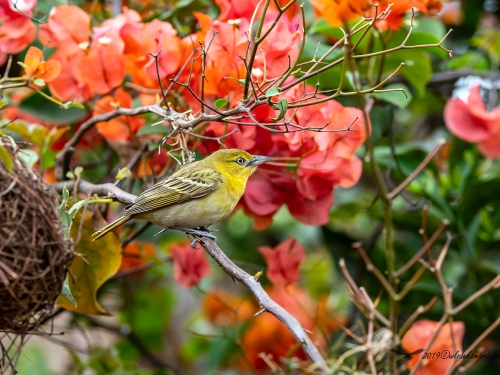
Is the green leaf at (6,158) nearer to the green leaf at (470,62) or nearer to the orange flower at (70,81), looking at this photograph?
the orange flower at (70,81)

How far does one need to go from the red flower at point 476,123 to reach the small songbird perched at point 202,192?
97 centimetres

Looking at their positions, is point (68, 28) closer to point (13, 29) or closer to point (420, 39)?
point (13, 29)

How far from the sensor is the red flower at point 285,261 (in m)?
2.67

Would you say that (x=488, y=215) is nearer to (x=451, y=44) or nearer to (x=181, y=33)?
(x=451, y=44)

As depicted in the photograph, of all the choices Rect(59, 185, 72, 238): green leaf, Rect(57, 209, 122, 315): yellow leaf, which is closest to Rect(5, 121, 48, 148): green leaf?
Rect(57, 209, 122, 315): yellow leaf

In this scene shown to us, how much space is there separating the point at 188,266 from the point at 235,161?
0.50m

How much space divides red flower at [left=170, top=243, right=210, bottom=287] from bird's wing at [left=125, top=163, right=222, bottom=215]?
28cm

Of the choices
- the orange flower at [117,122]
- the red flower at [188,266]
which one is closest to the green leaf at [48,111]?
the orange flower at [117,122]

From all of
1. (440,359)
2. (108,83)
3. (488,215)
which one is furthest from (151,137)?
(488,215)

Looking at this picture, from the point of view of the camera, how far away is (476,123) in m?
2.84

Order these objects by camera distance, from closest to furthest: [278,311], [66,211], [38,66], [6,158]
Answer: [278,311]
[6,158]
[66,211]
[38,66]

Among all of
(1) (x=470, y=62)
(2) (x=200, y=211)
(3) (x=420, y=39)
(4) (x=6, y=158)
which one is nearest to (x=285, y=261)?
(2) (x=200, y=211)

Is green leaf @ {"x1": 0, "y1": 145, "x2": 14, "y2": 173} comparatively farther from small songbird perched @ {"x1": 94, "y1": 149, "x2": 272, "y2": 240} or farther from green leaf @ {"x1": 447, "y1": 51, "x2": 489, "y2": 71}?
green leaf @ {"x1": 447, "y1": 51, "x2": 489, "y2": 71}

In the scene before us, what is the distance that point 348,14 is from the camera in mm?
2365
